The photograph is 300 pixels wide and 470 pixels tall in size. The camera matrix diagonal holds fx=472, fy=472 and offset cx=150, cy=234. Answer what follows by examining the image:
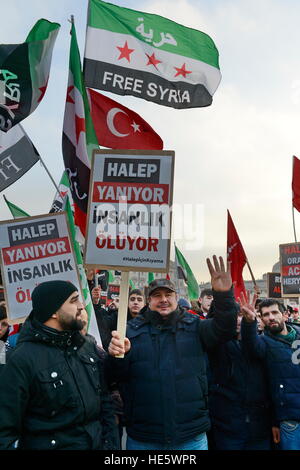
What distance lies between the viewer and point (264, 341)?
184 inches

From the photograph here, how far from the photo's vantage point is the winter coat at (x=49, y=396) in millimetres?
2781

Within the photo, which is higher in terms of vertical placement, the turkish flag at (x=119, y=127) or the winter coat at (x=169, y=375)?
the turkish flag at (x=119, y=127)

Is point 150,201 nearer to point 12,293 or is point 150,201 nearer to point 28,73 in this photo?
point 12,293

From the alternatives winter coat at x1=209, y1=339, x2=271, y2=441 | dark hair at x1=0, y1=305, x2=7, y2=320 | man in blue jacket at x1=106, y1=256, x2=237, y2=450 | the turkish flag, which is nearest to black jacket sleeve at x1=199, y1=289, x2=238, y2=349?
man in blue jacket at x1=106, y1=256, x2=237, y2=450

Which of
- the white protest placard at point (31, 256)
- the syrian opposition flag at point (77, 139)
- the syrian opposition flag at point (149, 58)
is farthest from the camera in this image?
the syrian opposition flag at point (149, 58)

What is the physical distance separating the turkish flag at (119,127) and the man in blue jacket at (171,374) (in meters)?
3.28

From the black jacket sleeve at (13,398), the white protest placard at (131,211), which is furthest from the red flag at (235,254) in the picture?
the black jacket sleeve at (13,398)

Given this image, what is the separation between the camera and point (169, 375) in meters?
3.62

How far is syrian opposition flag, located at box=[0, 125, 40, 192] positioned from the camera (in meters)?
6.41

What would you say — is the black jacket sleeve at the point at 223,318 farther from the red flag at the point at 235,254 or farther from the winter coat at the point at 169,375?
the red flag at the point at 235,254

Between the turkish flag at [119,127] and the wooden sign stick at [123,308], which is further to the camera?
the turkish flag at [119,127]

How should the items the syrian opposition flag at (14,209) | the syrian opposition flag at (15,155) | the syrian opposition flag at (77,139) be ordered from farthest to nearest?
the syrian opposition flag at (14,209)
the syrian opposition flag at (15,155)
the syrian opposition flag at (77,139)

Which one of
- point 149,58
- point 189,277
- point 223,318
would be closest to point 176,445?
point 223,318
